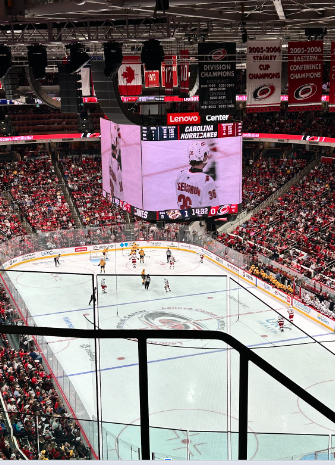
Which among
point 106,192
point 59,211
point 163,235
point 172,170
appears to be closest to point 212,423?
point 172,170

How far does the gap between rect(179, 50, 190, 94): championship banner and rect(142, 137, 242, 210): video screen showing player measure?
12.5ft

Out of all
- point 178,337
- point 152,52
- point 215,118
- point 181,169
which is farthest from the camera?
point 215,118

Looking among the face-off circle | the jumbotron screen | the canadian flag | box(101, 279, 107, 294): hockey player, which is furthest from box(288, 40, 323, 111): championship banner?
box(101, 279, 107, 294): hockey player

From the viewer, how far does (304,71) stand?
19250mm

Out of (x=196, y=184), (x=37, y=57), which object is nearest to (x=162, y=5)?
(x=37, y=57)

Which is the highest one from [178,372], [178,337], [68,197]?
[178,337]

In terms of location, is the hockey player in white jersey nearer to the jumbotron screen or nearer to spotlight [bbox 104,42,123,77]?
the jumbotron screen

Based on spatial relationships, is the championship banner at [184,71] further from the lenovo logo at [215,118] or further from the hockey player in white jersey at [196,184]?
the hockey player in white jersey at [196,184]

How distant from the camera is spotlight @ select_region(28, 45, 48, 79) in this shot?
1739 centimetres

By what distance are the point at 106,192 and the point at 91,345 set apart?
2047 cm

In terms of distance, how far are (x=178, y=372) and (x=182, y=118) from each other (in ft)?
51.4

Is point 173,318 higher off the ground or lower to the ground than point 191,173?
lower

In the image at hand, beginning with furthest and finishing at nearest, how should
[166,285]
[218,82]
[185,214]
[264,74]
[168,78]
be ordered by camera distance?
[168,78]
[185,214]
[264,74]
[218,82]
[166,285]

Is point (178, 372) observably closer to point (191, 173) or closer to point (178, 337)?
point (178, 337)
